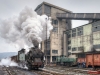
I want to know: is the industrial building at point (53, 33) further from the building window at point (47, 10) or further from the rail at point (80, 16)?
the rail at point (80, 16)

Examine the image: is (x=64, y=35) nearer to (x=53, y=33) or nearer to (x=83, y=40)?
(x=53, y=33)

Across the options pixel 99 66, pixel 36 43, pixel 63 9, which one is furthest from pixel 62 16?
pixel 99 66

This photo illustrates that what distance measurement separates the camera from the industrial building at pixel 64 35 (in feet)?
164

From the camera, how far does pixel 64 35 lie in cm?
6072

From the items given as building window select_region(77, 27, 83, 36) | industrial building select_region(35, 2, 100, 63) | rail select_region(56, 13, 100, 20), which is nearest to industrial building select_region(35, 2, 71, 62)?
industrial building select_region(35, 2, 100, 63)

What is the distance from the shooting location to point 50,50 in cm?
5847

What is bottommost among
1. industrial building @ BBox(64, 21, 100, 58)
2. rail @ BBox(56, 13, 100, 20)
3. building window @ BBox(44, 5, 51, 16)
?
industrial building @ BBox(64, 21, 100, 58)

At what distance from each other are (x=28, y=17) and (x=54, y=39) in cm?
3185

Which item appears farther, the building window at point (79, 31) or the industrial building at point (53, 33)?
the industrial building at point (53, 33)

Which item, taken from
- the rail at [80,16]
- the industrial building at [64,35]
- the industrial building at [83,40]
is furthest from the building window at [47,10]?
the industrial building at [83,40]

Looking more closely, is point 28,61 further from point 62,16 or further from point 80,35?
point 62,16

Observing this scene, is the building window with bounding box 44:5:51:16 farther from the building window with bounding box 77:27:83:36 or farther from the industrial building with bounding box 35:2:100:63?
the building window with bounding box 77:27:83:36

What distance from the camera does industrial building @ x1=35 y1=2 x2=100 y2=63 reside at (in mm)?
49975

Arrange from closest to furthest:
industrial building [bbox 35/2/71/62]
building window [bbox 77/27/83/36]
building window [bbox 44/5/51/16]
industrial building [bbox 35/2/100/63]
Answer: industrial building [bbox 35/2/100/63], building window [bbox 77/27/83/36], industrial building [bbox 35/2/71/62], building window [bbox 44/5/51/16]
